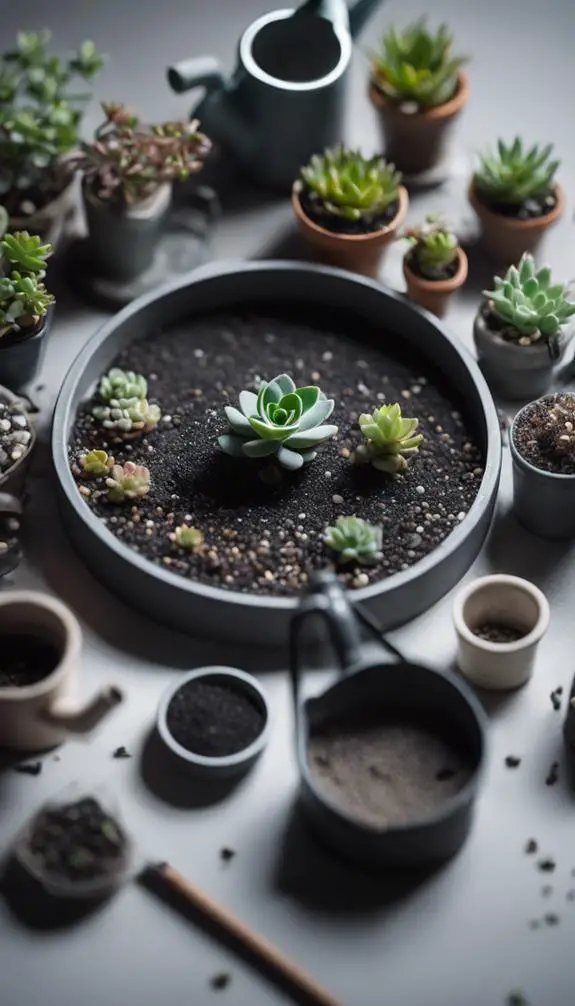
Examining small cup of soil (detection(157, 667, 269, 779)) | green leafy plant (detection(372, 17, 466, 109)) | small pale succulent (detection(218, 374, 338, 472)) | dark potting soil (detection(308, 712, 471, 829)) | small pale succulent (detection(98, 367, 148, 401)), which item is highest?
green leafy plant (detection(372, 17, 466, 109))

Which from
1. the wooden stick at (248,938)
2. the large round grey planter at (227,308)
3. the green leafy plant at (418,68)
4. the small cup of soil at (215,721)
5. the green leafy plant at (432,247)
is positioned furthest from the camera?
the green leafy plant at (418,68)

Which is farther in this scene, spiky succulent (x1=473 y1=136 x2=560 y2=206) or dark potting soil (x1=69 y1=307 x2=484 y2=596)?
spiky succulent (x1=473 y1=136 x2=560 y2=206)

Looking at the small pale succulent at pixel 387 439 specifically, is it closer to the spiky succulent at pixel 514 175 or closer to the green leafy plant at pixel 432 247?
the green leafy plant at pixel 432 247

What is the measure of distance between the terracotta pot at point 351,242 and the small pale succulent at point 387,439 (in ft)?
1.36

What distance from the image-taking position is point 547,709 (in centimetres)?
241

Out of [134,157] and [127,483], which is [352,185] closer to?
[134,157]

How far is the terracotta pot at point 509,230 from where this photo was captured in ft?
9.66

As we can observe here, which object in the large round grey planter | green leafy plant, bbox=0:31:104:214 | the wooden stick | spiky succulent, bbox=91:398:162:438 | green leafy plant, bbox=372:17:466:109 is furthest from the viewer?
green leafy plant, bbox=372:17:466:109

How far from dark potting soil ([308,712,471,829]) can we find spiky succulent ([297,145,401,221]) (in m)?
1.11

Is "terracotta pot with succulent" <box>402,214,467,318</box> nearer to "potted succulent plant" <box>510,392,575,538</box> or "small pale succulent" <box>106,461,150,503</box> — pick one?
"potted succulent plant" <box>510,392,575,538</box>

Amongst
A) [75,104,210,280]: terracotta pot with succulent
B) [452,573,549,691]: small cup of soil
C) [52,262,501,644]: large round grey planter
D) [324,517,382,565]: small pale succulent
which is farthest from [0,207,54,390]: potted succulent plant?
[452,573,549,691]: small cup of soil

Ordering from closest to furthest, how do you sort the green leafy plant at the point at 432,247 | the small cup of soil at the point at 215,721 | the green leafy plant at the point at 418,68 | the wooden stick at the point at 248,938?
the wooden stick at the point at 248,938 → the small cup of soil at the point at 215,721 → the green leafy plant at the point at 432,247 → the green leafy plant at the point at 418,68

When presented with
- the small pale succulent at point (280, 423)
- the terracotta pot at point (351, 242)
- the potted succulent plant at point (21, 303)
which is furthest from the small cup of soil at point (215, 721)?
the terracotta pot at point (351, 242)

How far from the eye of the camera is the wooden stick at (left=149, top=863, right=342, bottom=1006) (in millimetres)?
2092
